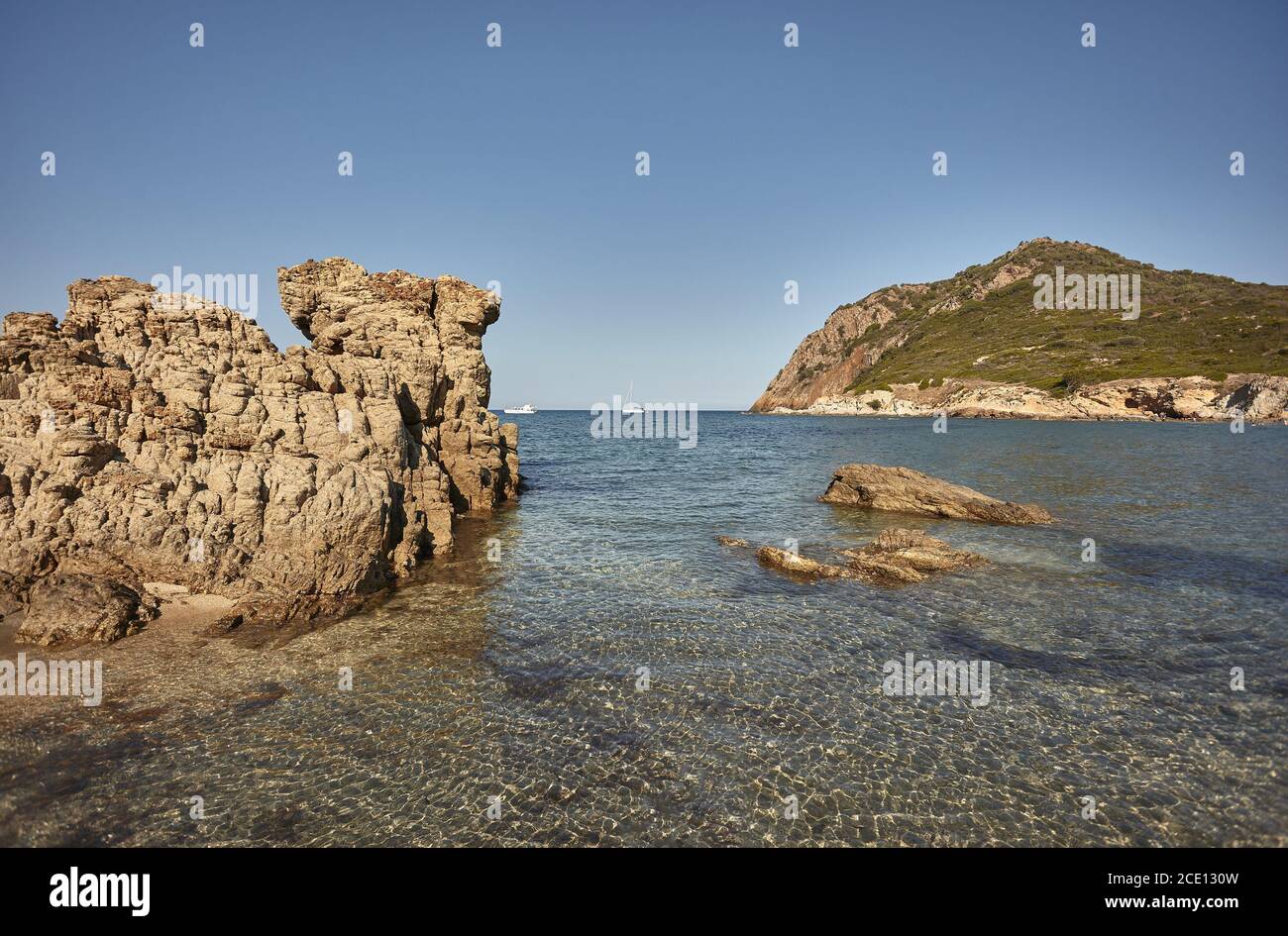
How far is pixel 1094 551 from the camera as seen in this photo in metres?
25.4

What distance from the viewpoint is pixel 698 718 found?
12750mm

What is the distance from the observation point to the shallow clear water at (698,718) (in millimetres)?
9531

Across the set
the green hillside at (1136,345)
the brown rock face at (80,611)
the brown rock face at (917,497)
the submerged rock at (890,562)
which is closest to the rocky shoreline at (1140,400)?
the green hillside at (1136,345)

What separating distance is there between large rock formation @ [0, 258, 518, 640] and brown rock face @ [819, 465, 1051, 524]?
86.3 ft

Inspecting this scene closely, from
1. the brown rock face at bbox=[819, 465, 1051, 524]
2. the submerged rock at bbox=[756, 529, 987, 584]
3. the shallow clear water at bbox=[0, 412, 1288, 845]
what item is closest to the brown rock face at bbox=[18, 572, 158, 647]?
the shallow clear water at bbox=[0, 412, 1288, 845]

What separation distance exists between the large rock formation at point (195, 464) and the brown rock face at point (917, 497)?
2629cm

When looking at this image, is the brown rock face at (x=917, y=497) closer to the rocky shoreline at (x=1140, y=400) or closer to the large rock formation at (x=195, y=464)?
the large rock formation at (x=195, y=464)

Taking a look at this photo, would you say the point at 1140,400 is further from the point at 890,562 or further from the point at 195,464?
the point at 195,464

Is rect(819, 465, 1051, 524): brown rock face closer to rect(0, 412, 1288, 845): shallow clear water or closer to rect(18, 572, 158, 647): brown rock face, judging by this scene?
rect(0, 412, 1288, 845): shallow clear water

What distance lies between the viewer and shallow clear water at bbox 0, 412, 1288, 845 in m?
9.53

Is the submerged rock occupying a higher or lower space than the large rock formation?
lower

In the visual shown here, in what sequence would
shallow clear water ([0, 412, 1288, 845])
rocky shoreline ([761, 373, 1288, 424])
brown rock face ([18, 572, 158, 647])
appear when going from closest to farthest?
shallow clear water ([0, 412, 1288, 845])
brown rock face ([18, 572, 158, 647])
rocky shoreline ([761, 373, 1288, 424])

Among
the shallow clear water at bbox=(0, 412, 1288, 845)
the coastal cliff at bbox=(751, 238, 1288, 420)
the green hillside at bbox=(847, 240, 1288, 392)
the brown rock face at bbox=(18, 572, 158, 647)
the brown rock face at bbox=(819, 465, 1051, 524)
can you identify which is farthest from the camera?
the green hillside at bbox=(847, 240, 1288, 392)

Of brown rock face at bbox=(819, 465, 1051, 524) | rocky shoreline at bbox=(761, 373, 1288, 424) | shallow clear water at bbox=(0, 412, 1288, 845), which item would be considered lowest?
shallow clear water at bbox=(0, 412, 1288, 845)
